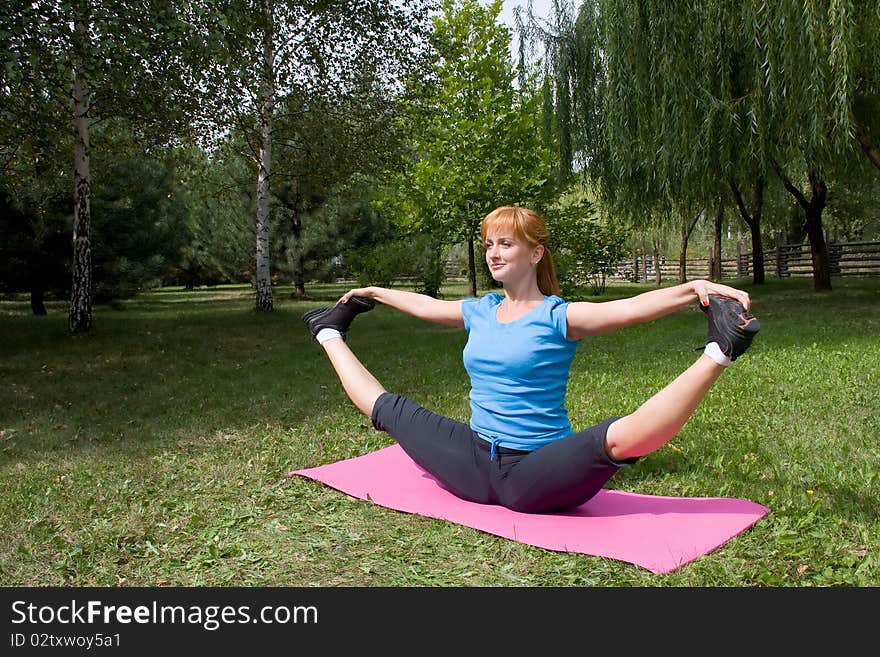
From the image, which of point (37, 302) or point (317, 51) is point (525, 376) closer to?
point (317, 51)

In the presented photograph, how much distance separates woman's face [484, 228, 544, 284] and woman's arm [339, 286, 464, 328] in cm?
43

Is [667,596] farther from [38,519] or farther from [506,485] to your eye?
[38,519]

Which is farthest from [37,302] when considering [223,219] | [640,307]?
[640,307]

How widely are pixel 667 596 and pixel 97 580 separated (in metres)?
2.24

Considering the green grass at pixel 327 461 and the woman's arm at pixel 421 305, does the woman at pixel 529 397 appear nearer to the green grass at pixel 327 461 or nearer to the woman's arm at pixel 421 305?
the woman's arm at pixel 421 305

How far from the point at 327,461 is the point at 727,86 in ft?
24.9

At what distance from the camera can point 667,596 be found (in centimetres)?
278

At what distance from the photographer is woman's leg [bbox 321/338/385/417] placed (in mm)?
3994

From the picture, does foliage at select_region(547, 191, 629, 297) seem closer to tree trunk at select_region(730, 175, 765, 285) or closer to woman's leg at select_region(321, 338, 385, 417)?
tree trunk at select_region(730, 175, 765, 285)

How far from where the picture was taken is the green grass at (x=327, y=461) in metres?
3.11

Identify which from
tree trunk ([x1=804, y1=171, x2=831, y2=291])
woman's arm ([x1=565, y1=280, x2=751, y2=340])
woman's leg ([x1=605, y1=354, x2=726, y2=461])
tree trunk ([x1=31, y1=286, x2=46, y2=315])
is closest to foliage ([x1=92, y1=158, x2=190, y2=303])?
tree trunk ([x1=31, y1=286, x2=46, y2=315])

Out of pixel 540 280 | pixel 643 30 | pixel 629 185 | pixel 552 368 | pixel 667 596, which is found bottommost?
pixel 667 596

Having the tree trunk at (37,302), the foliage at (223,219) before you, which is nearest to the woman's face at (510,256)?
the tree trunk at (37,302)

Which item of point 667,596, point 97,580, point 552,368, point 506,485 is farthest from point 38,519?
point 667,596
